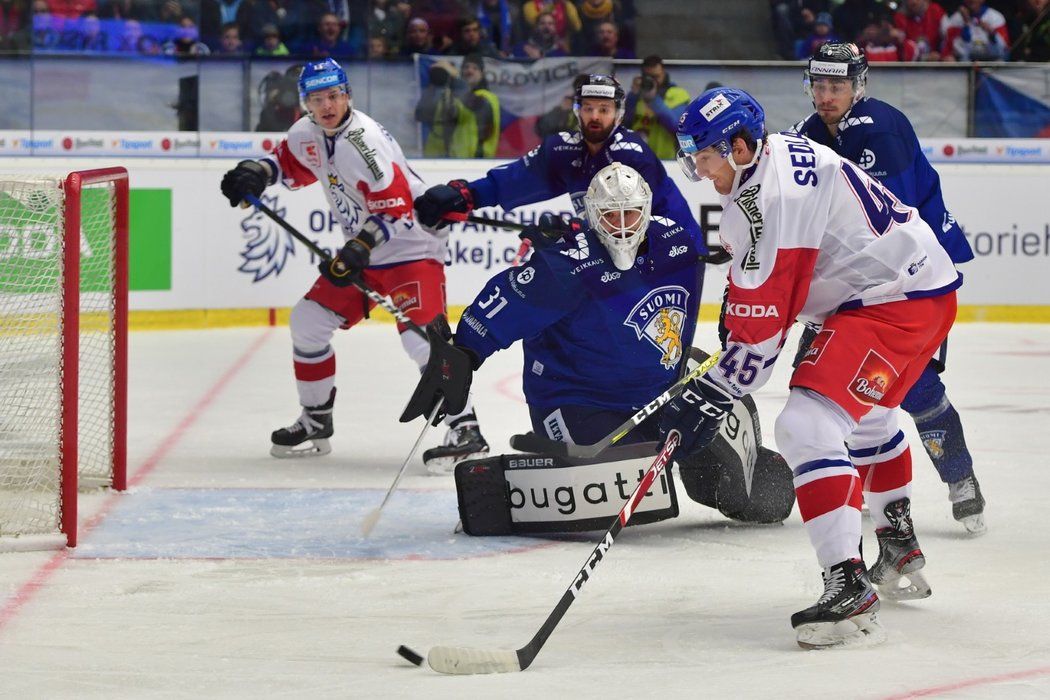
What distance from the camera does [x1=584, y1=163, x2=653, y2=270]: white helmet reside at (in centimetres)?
368

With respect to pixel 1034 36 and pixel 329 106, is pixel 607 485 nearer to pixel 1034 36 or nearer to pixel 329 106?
pixel 329 106

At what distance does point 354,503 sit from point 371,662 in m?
1.55

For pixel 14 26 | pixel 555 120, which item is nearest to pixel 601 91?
pixel 555 120

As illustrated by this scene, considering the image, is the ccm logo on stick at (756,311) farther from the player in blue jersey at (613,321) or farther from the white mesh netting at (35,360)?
the white mesh netting at (35,360)

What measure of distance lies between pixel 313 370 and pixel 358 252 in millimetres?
520

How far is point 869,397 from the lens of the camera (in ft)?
9.32

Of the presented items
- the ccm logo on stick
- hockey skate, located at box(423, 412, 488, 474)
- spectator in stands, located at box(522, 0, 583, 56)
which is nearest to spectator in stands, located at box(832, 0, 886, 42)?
spectator in stands, located at box(522, 0, 583, 56)

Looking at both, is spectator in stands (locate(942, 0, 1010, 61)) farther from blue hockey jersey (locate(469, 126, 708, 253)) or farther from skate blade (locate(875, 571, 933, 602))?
skate blade (locate(875, 571, 933, 602))

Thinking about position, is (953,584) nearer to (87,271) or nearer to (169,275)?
(87,271)

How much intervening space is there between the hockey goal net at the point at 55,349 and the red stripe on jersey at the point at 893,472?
182 centimetres

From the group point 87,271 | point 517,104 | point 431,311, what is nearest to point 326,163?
point 431,311

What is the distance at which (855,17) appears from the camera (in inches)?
360

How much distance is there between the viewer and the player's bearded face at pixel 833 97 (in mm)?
3826

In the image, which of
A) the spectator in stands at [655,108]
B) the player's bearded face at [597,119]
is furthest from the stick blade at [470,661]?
the spectator in stands at [655,108]
